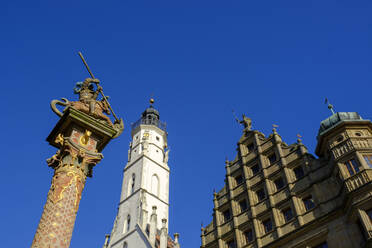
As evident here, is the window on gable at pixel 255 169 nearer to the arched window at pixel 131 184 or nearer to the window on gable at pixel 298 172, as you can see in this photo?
the window on gable at pixel 298 172

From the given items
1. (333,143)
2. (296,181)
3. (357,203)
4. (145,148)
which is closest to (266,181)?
(296,181)

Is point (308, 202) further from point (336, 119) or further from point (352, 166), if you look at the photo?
point (336, 119)

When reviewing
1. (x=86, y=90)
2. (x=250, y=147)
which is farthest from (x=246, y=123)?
(x=86, y=90)

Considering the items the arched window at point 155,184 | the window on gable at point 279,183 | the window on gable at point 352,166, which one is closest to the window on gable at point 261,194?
the window on gable at point 279,183

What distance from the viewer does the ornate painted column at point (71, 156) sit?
780cm

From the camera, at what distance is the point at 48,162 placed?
923 cm

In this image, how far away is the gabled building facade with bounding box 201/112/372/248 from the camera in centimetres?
1600

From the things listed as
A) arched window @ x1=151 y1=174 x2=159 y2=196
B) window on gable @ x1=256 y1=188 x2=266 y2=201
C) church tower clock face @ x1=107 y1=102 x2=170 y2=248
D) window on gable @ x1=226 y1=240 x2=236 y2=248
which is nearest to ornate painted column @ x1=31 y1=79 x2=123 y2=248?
window on gable @ x1=226 y1=240 x2=236 y2=248

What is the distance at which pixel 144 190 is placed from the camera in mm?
32469

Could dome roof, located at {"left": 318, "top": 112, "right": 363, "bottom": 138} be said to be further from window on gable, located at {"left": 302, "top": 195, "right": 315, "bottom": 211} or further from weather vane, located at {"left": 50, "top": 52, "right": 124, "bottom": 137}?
weather vane, located at {"left": 50, "top": 52, "right": 124, "bottom": 137}

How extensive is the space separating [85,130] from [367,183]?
39.1 ft

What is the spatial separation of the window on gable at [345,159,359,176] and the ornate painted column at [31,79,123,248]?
37.4 ft

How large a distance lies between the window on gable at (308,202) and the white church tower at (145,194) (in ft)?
36.0

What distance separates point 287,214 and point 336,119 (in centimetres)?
572
